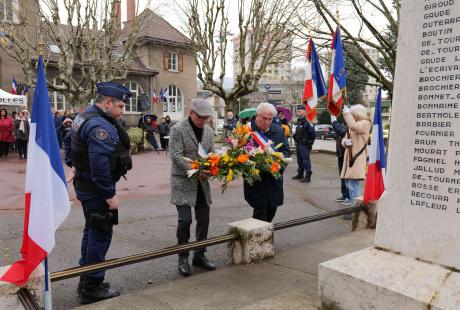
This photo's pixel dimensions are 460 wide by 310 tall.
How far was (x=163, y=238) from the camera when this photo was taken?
19.9 ft

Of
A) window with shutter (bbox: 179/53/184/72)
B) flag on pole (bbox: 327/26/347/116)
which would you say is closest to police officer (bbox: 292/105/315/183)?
flag on pole (bbox: 327/26/347/116)

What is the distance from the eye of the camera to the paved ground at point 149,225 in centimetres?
467

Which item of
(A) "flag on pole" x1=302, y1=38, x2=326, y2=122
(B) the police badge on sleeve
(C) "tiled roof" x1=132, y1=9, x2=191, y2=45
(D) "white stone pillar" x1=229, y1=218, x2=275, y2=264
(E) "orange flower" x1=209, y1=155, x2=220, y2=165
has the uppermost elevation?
(C) "tiled roof" x1=132, y1=9, x2=191, y2=45

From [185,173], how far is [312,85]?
265cm

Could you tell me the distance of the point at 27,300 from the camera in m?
2.87

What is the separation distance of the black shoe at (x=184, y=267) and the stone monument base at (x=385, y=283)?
180 centimetres

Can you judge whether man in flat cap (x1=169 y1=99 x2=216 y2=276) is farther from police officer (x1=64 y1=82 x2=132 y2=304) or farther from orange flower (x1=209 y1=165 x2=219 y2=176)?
police officer (x1=64 y1=82 x2=132 y2=304)

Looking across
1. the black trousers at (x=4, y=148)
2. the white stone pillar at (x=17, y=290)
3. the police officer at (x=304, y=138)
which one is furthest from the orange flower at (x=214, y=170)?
the black trousers at (x=4, y=148)

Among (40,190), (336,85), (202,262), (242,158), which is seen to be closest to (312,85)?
(336,85)

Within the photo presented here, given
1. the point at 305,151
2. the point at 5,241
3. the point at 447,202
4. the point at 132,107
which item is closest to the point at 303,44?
the point at 305,151

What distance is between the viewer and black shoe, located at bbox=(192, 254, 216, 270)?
15.4 ft

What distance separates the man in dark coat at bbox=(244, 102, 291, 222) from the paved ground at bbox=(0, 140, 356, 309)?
753mm

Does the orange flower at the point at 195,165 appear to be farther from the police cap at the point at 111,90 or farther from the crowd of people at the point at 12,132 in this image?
the crowd of people at the point at 12,132

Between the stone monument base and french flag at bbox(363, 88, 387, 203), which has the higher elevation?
french flag at bbox(363, 88, 387, 203)
